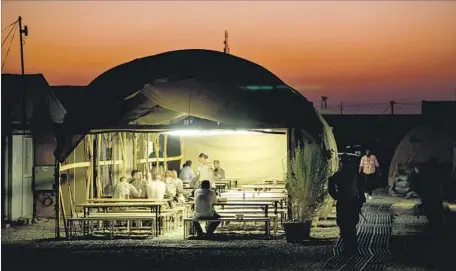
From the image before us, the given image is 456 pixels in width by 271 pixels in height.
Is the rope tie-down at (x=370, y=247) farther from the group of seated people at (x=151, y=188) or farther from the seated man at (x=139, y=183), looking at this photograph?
the seated man at (x=139, y=183)

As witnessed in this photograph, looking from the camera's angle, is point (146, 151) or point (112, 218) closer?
point (112, 218)

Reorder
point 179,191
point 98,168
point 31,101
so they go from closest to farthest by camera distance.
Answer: point 179,191 < point 98,168 < point 31,101

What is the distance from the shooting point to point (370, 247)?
1589 centimetres

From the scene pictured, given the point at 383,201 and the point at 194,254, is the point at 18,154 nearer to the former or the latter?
the point at 194,254

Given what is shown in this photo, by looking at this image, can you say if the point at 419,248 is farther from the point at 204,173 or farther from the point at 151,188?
the point at 204,173

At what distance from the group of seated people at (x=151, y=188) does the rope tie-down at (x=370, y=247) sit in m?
4.17

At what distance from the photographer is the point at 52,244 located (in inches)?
668

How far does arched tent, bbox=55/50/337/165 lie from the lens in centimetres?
1880

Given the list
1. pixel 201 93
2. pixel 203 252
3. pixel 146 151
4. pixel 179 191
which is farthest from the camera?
pixel 146 151

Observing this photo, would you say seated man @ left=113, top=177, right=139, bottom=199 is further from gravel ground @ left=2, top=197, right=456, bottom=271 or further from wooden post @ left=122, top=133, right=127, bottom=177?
wooden post @ left=122, top=133, right=127, bottom=177

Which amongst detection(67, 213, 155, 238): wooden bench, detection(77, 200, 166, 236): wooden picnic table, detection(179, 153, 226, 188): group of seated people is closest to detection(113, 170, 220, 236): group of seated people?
detection(77, 200, 166, 236): wooden picnic table

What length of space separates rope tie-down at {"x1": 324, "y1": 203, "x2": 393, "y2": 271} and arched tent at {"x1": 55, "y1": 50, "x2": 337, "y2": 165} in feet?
7.19

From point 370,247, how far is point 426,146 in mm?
17127

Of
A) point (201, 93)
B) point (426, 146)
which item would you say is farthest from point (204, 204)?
point (426, 146)
